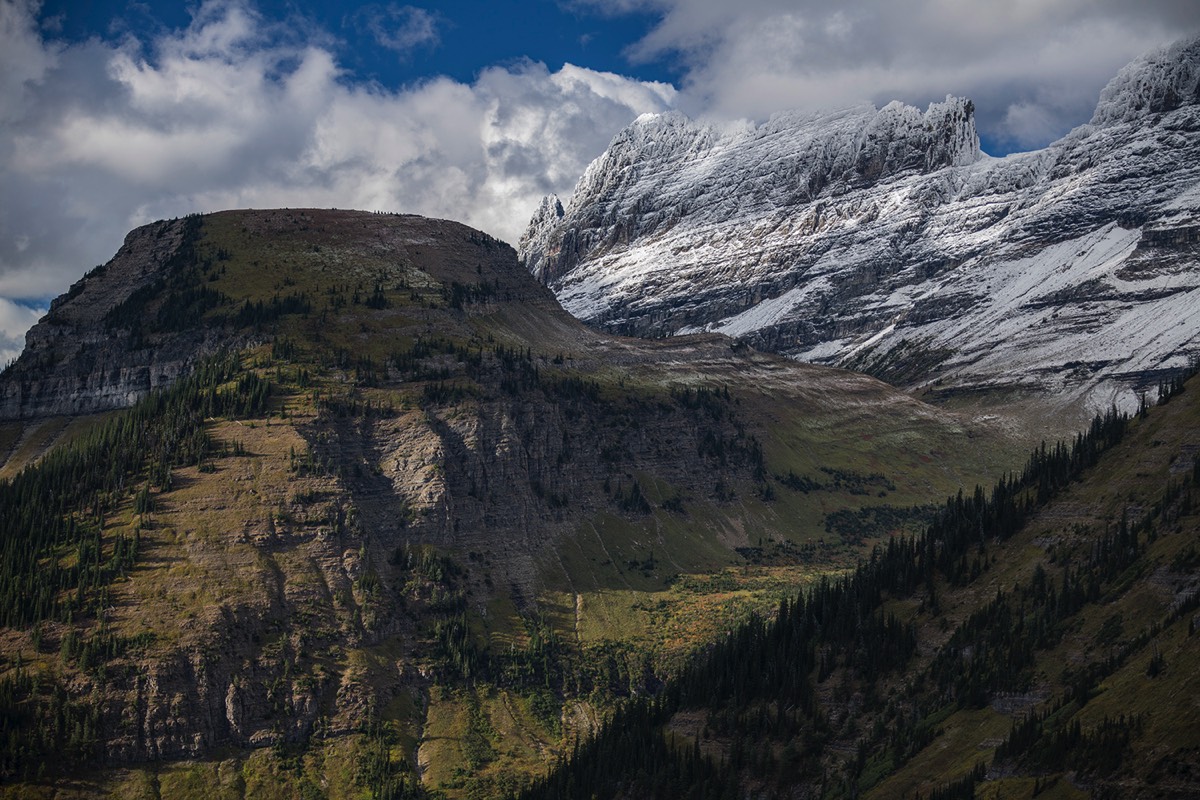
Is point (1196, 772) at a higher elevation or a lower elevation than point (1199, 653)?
lower

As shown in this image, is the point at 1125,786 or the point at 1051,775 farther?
the point at 1051,775

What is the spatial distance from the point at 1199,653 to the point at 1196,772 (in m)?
24.8

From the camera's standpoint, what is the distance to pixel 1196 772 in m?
156

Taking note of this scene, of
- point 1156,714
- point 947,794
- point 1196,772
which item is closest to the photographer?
point 1196,772

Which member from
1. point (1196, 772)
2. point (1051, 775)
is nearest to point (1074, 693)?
point (1051, 775)

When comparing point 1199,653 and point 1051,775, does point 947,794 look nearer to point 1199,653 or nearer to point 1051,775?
point 1051,775

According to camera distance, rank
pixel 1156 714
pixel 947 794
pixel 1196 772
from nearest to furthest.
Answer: pixel 1196 772
pixel 1156 714
pixel 947 794

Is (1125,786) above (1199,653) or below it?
below

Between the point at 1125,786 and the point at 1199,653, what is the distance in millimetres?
24060

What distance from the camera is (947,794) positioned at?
187375mm

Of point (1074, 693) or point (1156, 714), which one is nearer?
point (1156, 714)

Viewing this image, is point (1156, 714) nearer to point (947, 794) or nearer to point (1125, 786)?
point (1125, 786)

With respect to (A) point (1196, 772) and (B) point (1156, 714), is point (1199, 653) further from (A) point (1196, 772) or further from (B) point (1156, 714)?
(A) point (1196, 772)

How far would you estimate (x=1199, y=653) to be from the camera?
176 metres
